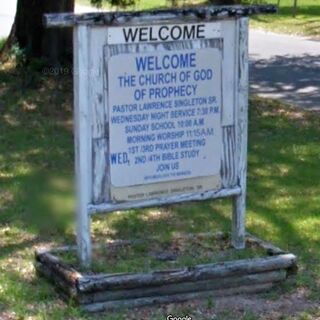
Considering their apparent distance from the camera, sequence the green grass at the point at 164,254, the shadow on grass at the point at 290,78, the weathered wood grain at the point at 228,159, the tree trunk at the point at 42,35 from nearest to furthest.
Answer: the green grass at the point at 164,254 → the weathered wood grain at the point at 228,159 → the tree trunk at the point at 42,35 → the shadow on grass at the point at 290,78

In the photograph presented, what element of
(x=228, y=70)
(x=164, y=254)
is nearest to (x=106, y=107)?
(x=228, y=70)

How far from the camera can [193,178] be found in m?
6.13

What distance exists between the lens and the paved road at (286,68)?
49.4 feet

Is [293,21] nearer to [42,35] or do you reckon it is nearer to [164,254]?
[42,35]

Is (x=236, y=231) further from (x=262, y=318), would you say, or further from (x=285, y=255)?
(x=262, y=318)

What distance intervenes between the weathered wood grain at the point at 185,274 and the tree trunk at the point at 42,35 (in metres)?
8.06

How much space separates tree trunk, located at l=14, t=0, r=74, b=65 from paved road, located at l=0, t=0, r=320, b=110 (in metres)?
3.13

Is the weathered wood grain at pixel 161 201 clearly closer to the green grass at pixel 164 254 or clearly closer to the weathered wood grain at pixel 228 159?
the weathered wood grain at pixel 228 159

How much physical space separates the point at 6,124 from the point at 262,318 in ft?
21.7

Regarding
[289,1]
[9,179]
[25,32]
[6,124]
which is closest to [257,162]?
[9,179]

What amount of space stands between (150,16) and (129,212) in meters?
2.44

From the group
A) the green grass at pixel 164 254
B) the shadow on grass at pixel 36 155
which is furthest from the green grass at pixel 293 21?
the green grass at pixel 164 254

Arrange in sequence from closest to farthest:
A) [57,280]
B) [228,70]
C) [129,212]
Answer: [57,280] → [228,70] → [129,212]

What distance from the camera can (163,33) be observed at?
5844mm
